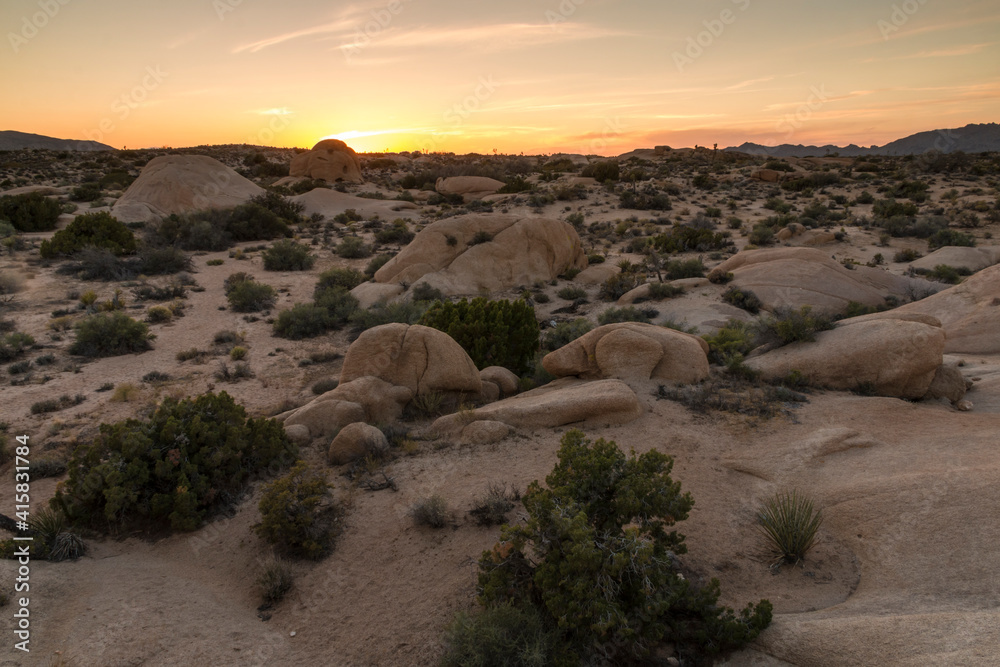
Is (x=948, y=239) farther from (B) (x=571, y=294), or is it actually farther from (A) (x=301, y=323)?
(A) (x=301, y=323)

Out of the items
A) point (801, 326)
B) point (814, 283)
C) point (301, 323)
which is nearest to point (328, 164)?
point (301, 323)

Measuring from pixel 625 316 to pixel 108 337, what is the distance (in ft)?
39.7

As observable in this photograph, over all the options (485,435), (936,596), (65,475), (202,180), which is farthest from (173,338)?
(202,180)

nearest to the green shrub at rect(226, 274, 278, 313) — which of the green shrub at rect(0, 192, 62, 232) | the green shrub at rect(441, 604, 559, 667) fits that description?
the green shrub at rect(441, 604, 559, 667)

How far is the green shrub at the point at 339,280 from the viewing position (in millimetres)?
17938

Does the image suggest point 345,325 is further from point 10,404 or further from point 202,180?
point 202,180

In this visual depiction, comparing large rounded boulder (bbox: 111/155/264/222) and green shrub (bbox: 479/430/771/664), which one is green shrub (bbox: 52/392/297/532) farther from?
large rounded boulder (bbox: 111/155/264/222)

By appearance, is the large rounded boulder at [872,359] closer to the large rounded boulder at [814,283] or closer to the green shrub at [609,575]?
the large rounded boulder at [814,283]

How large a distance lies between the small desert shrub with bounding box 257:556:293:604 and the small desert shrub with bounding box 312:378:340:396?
516 centimetres

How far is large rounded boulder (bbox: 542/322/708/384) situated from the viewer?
30.7 feet

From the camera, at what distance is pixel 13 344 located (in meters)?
11.8

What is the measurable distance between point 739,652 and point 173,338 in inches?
543

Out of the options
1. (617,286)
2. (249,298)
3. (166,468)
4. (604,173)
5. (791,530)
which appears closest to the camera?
(791,530)

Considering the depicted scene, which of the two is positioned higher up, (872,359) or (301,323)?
(872,359)
